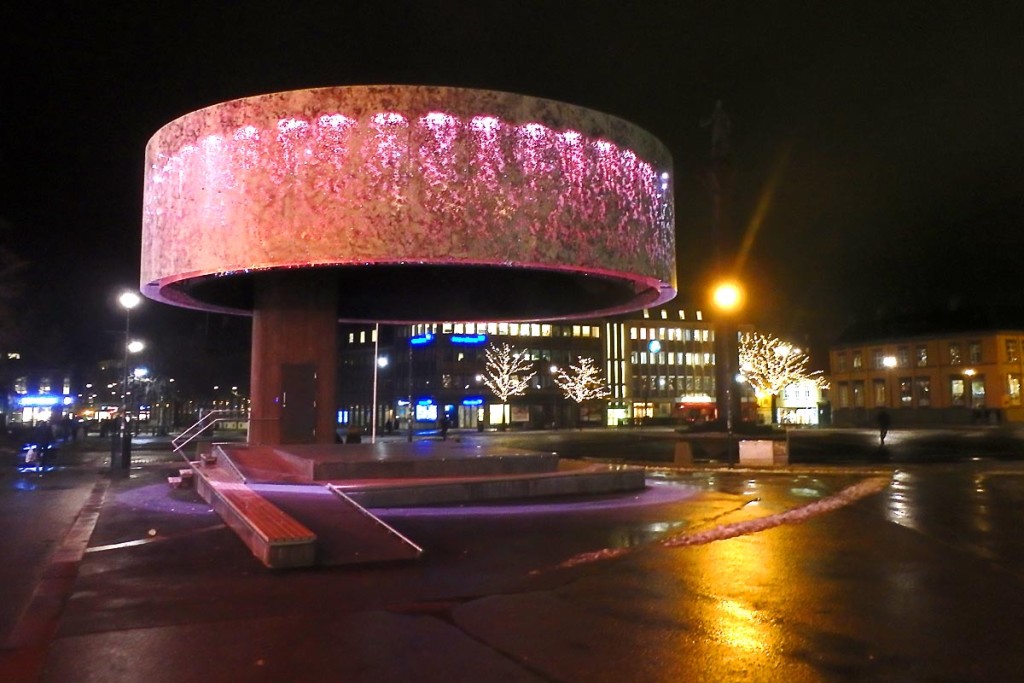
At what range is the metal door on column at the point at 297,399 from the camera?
22.1 metres

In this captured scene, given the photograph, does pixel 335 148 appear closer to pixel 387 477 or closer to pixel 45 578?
pixel 387 477

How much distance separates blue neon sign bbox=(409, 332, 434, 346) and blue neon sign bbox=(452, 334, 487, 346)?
102 inches

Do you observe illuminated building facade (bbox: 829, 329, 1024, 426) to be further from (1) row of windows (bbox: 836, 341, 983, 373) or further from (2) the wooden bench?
(2) the wooden bench

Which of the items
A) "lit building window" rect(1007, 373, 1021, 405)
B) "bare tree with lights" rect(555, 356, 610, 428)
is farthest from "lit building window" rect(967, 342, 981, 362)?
"bare tree with lights" rect(555, 356, 610, 428)

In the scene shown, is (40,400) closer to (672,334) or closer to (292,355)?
(292,355)

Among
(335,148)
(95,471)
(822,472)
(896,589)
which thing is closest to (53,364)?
(95,471)

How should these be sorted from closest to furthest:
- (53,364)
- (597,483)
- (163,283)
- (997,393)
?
(597,483), (163,283), (53,364), (997,393)

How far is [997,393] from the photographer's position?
83.5m

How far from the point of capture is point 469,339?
8925 centimetres

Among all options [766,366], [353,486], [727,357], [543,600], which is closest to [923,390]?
[766,366]

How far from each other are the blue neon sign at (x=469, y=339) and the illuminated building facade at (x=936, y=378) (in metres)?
37.6

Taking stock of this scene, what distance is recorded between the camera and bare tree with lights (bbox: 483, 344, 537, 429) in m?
Answer: 84.9

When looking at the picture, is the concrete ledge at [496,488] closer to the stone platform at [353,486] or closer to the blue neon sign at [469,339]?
the stone platform at [353,486]

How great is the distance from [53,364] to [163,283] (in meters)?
45.2
